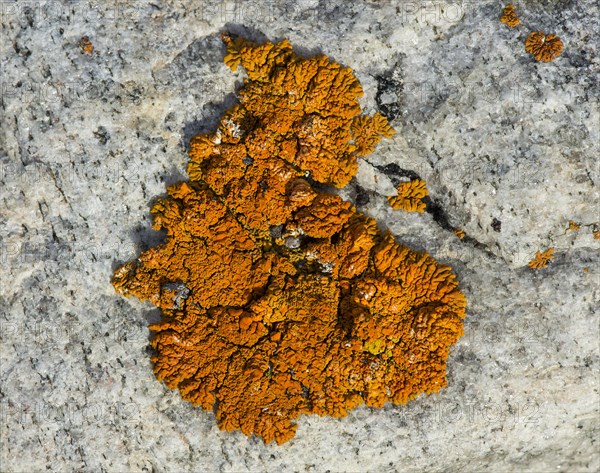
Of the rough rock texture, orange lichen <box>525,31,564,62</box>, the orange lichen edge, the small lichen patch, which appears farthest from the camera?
the small lichen patch

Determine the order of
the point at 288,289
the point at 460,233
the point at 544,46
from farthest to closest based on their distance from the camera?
1. the point at 460,233
2. the point at 544,46
3. the point at 288,289

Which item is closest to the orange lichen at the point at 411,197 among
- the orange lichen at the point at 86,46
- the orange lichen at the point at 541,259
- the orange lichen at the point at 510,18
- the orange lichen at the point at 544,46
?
the orange lichen at the point at 541,259

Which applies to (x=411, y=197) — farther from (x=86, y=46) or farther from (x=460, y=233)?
(x=86, y=46)

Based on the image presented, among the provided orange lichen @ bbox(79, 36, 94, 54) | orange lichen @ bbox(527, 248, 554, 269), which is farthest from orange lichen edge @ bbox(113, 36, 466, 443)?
orange lichen @ bbox(79, 36, 94, 54)

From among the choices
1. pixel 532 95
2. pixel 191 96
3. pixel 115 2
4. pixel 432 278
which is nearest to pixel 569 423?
pixel 432 278

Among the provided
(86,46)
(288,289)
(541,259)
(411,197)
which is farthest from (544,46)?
(86,46)

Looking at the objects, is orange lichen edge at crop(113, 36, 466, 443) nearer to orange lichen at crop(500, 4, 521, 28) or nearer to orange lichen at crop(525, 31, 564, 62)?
orange lichen at crop(500, 4, 521, 28)
